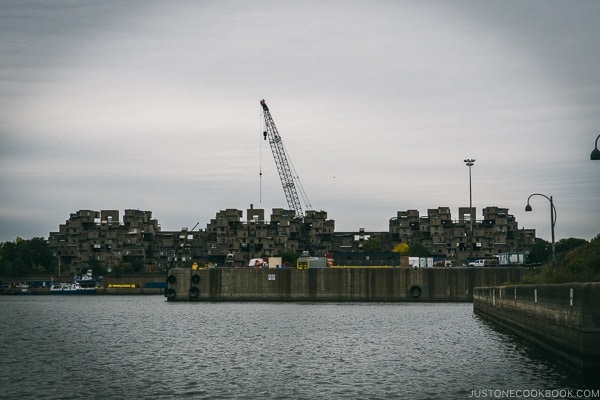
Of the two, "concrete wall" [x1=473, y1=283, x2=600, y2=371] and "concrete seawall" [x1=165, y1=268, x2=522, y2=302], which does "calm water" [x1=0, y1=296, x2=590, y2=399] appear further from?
"concrete seawall" [x1=165, y1=268, x2=522, y2=302]

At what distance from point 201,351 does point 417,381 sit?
2074 cm

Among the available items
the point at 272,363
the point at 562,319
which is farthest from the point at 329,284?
the point at 562,319

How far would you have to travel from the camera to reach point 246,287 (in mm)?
170375

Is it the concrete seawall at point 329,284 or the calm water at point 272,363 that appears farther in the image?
the concrete seawall at point 329,284

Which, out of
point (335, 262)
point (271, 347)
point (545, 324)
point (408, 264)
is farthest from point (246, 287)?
point (545, 324)

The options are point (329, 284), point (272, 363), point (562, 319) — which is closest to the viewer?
point (562, 319)

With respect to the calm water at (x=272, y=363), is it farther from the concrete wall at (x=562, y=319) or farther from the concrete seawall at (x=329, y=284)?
the concrete seawall at (x=329, y=284)

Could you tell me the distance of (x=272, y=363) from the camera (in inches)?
1870

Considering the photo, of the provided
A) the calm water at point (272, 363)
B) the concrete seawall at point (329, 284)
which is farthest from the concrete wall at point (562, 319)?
the concrete seawall at point (329, 284)

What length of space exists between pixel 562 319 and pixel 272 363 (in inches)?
678

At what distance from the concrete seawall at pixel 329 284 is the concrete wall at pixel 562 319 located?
100555 mm

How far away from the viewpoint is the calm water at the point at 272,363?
36.6 meters

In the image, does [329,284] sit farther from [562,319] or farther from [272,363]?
[562,319]

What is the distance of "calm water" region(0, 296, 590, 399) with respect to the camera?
3656 cm
